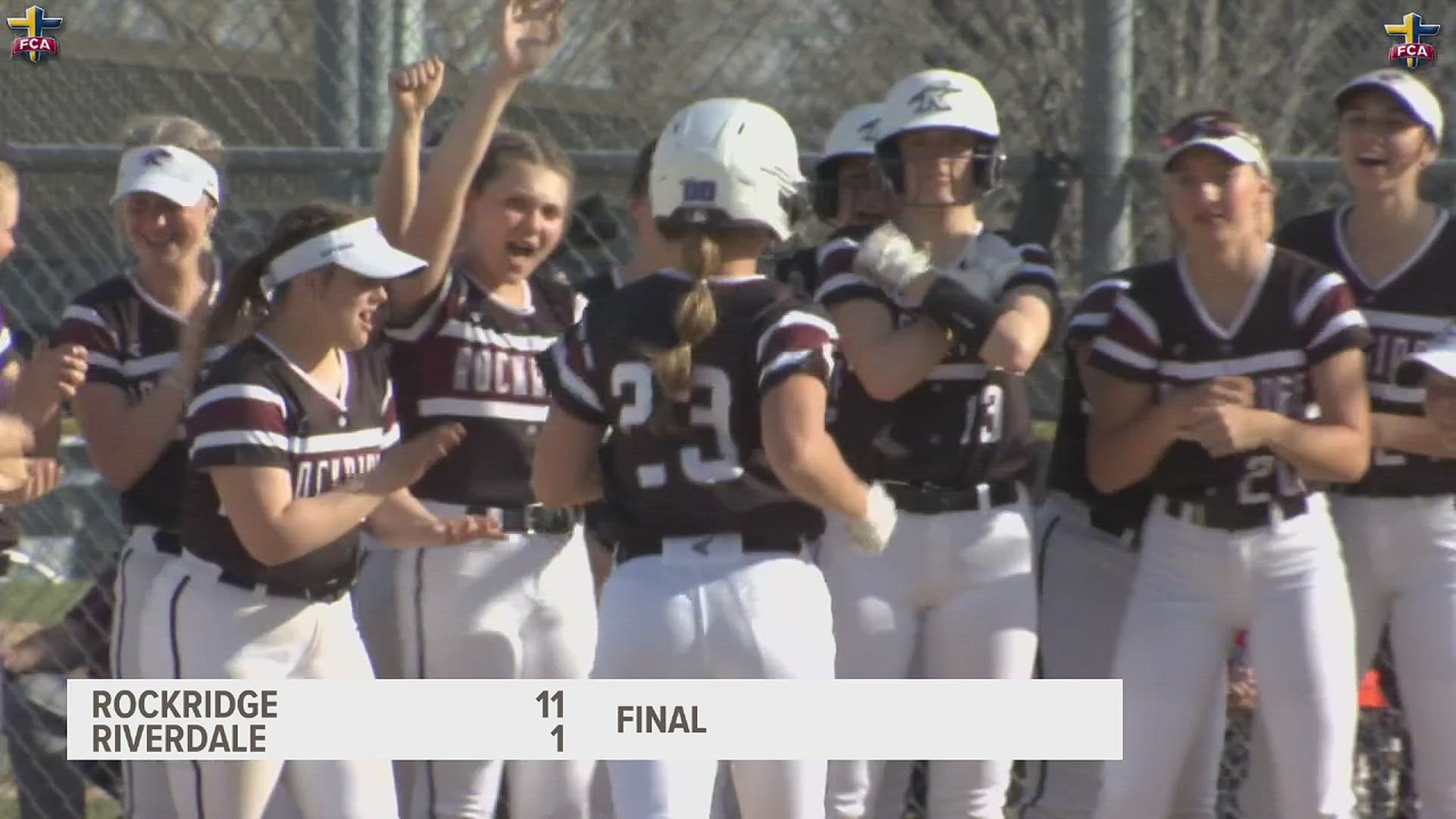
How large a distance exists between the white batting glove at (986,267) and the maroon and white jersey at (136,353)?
1499 millimetres

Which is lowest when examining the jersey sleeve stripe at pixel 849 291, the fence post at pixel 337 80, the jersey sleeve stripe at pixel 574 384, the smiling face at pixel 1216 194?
the jersey sleeve stripe at pixel 574 384

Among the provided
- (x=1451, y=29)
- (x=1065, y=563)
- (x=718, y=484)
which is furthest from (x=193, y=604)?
(x=1451, y=29)

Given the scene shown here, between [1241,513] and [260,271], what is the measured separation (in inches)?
73.5

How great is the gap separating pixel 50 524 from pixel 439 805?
2587 millimetres

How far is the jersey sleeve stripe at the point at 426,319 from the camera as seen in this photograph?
427cm

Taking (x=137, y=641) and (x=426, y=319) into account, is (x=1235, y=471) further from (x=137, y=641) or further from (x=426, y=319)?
(x=137, y=641)

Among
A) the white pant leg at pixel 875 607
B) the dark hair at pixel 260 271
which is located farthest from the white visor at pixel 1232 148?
the dark hair at pixel 260 271

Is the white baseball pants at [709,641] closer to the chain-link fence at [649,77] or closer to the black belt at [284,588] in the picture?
the black belt at [284,588]

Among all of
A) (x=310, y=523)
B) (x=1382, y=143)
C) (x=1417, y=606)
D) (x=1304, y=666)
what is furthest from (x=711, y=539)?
(x=1382, y=143)

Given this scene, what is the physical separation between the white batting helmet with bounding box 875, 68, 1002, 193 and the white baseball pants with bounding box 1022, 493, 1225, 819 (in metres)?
0.76

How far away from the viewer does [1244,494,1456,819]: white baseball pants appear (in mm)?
4285

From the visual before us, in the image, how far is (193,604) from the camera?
3.78 metres

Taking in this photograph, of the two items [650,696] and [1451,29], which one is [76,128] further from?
[1451,29]

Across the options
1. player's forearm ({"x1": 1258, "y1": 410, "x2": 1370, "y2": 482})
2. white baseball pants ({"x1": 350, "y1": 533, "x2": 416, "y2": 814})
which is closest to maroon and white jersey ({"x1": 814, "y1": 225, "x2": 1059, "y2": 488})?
player's forearm ({"x1": 1258, "y1": 410, "x2": 1370, "y2": 482})
